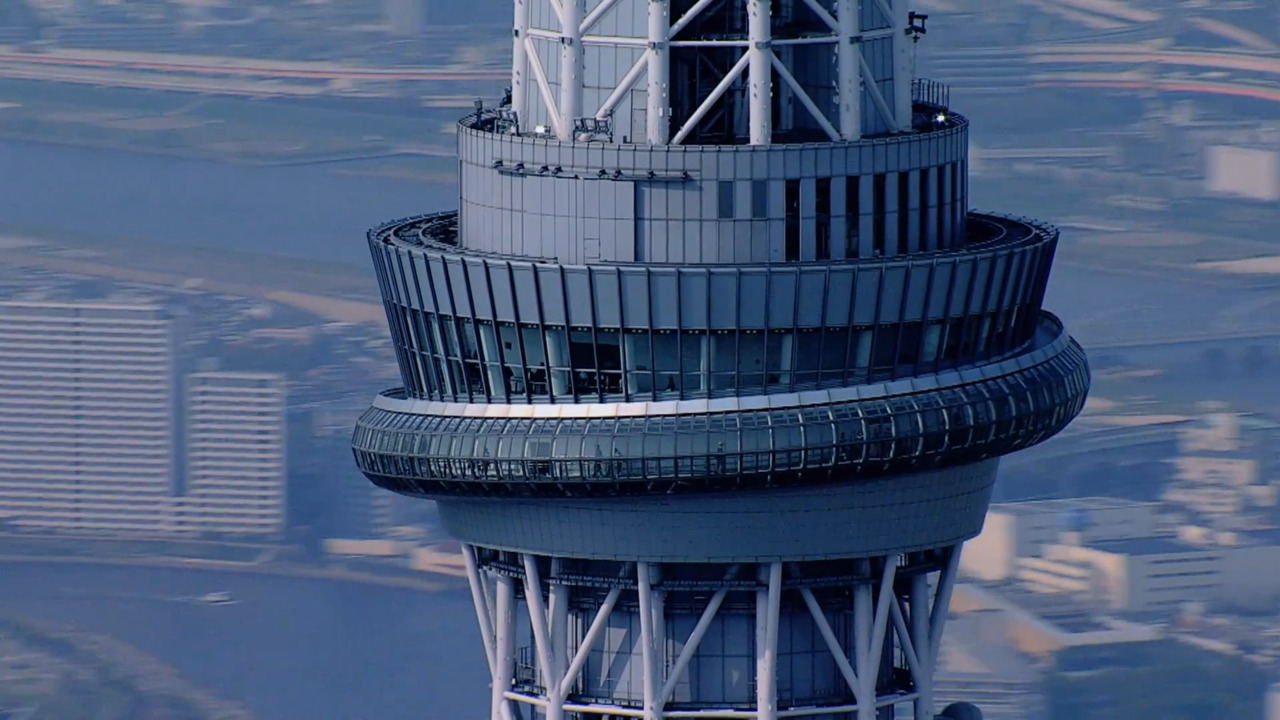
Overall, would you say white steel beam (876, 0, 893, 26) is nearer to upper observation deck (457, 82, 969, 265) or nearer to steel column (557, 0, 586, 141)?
upper observation deck (457, 82, 969, 265)

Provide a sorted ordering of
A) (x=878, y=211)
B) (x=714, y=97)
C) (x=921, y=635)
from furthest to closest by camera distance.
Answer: (x=921, y=635), (x=878, y=211), (x=714, y=97)

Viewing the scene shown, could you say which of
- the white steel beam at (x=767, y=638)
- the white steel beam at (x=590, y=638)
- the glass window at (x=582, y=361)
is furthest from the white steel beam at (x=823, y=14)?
the white steel beam at (x=590, y=638)

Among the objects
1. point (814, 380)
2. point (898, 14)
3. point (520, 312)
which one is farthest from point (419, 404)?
point (898, 14)

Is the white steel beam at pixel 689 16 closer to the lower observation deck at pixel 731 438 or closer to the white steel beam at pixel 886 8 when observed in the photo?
the white steel beam at pixel 886 8

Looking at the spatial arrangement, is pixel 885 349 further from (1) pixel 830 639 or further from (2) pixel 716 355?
(1) pixel 830 639

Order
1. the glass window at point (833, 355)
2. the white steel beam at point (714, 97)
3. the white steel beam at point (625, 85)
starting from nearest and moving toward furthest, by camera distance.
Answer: the white steel beam at point (714, 97), the white steel beam at point (625, 85), the glass window at point (833, 355)

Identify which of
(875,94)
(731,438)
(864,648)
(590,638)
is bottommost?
(864,648)

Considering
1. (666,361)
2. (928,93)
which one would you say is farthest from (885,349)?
(928,93)
